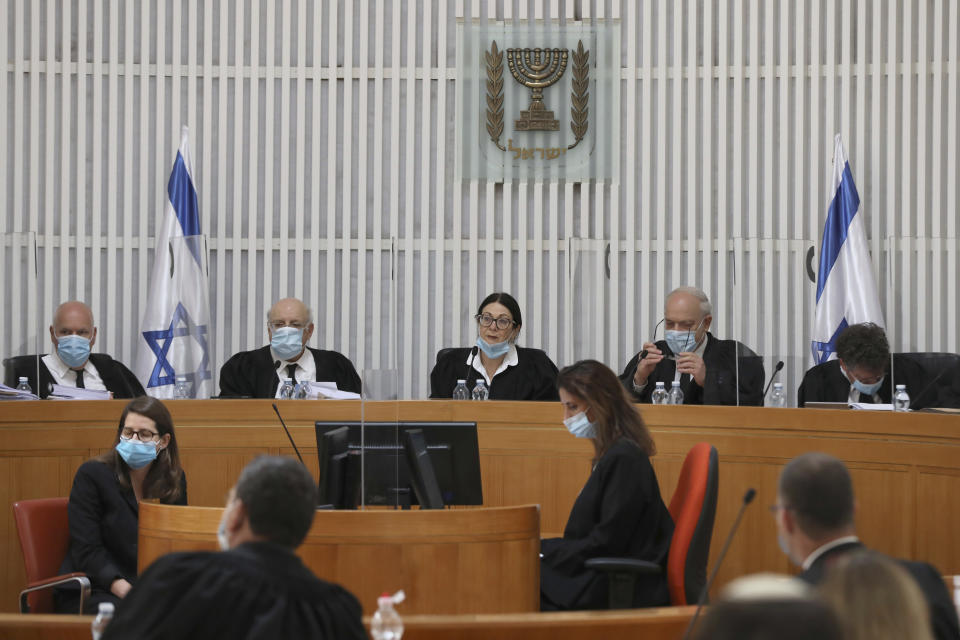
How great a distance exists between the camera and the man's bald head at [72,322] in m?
6.40

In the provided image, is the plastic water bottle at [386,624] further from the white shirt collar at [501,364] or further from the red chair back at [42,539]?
the white shirt collar at [501,364]

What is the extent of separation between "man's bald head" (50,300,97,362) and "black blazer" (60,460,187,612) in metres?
2.19

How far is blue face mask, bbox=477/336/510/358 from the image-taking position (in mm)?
6281

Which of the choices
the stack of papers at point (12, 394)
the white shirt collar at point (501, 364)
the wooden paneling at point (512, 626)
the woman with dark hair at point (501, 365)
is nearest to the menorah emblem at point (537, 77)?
the woman with dark hair at point (501, 365)

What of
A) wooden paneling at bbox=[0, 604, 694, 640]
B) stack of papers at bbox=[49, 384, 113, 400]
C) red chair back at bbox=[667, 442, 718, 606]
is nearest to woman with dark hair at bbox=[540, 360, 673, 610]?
red chair back at bbox=[667, 442, 718, 606]

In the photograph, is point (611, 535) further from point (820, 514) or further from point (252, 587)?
point (252, 587)

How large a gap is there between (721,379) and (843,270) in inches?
79.4

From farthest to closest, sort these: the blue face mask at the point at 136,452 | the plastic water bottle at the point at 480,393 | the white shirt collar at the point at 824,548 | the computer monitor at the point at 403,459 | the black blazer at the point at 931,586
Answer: the plastic water bottle at the point at 480,393 < the blue face mask at the point at 136,452 < the computer monitor at the point at 403,459 < the white shirt collar at the point at 824,548 < the black blazer at the point at 931,586

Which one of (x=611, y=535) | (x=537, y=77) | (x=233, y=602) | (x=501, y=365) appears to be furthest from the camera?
(x=537, y=77)

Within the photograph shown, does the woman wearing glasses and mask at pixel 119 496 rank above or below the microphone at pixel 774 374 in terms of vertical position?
below

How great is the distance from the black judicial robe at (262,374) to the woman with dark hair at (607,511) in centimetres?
241

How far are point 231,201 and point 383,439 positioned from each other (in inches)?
174

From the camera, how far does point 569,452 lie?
558 centimetres

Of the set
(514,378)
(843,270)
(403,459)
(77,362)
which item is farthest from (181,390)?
(843,270)
